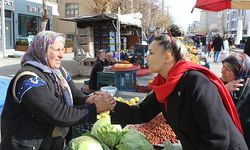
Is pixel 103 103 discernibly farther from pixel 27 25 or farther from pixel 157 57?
pixel 27 25

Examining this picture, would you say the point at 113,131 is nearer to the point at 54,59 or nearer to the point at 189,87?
the point at 54,59

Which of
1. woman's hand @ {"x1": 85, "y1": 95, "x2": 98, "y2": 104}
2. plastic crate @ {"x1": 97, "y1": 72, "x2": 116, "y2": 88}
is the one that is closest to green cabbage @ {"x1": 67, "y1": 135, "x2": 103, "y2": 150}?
woman's hand @ {"x1": 85, "y1": 95, "x2": 98, "y2": 104}

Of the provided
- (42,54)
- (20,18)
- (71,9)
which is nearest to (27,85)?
(42,54)

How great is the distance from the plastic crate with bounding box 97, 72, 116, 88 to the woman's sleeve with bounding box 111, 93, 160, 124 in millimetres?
3153

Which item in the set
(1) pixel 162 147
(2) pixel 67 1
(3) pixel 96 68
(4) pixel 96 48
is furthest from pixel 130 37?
(2) pixel 67 1

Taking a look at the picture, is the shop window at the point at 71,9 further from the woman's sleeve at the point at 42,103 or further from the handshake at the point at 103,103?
the woman's sleeve at the point at 42,103

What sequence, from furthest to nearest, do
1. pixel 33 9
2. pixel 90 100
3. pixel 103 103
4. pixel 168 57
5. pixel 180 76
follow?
pixel 33 9, pixel 90 100, pixel 103 103, pixel 168 57, pixel 180 76

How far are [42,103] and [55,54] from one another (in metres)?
0.43

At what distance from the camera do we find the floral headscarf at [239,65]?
2.84 m

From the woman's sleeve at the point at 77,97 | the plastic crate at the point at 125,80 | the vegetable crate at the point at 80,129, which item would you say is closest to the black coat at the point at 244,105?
the woman's sleeve at the point at 77,97

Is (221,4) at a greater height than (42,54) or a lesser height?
greater

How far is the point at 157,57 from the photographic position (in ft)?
6.89

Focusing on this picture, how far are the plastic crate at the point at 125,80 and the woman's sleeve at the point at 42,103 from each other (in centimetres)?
305

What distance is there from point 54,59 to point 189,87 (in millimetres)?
1071
